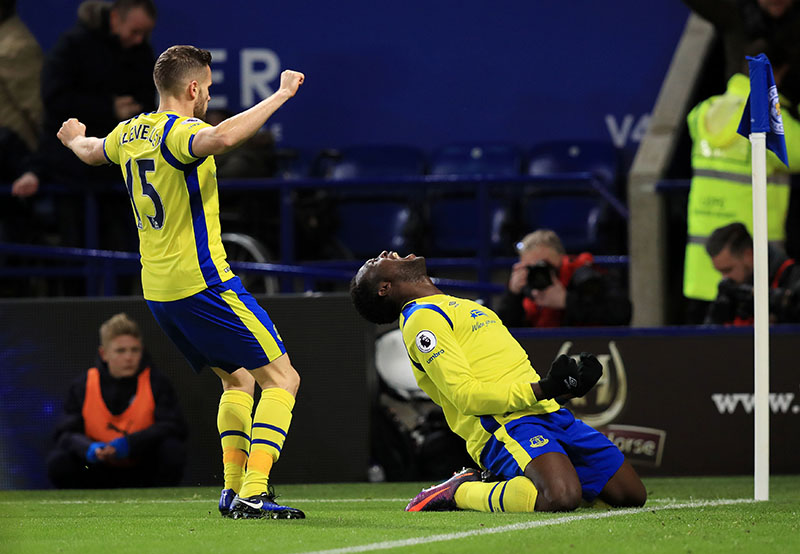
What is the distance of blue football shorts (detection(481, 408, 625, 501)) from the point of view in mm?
5898

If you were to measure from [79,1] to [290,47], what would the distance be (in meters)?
2.14

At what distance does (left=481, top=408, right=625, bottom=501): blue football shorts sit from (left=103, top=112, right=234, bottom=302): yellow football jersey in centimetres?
138

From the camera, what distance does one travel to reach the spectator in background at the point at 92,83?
10188 mm

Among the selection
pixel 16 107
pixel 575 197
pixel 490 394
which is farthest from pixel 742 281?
pixel 16 107

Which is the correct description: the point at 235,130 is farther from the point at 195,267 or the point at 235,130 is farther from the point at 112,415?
the point at 112,415

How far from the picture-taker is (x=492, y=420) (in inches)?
235

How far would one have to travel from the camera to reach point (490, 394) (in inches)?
226

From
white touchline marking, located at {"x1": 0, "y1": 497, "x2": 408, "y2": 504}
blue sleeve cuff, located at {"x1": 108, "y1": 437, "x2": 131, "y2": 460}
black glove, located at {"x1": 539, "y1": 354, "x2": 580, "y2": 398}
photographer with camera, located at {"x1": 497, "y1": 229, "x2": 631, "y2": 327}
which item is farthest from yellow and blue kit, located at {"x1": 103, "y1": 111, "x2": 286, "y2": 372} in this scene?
photographer with camera, located at {"x1": 497, "y1": 229, "x2": 631, "y2": 327}

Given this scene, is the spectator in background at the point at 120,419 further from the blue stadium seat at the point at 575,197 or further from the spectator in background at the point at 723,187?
the spectator in background at the point at 723,187

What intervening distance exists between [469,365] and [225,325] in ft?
3.47

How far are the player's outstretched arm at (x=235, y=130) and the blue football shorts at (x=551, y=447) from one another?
65.7 inches

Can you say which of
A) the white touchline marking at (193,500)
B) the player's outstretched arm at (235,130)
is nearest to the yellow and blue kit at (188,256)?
the player's outstretched arm at (235,130)

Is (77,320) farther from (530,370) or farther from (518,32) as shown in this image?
(518,32)

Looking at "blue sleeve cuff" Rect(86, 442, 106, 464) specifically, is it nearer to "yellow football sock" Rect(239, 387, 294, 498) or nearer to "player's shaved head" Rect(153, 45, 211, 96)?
"yellow football sock" Rect(239, 387, 294, 498)
